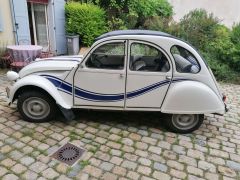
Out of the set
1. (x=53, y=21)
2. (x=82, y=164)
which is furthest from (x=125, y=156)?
(x=53, y=21)

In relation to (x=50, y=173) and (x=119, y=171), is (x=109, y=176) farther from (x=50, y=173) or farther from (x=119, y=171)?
(x=50, y=173)

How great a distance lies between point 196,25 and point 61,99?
768cm

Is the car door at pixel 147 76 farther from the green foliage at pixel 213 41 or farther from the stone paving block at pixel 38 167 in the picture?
the green foliage at pixel 213 41

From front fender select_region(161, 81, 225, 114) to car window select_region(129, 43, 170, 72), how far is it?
0.39m

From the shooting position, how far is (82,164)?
353 centimetres

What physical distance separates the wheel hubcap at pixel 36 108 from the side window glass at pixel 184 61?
2484 millimetres

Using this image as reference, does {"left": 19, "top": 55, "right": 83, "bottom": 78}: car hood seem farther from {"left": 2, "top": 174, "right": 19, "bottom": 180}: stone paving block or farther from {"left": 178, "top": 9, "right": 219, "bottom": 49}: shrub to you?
{"left": 178, "top": 9, "right": 219, "bottom": 49}: shrub

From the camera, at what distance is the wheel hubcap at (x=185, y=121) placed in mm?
4449

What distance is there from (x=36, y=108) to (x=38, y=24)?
627 cm

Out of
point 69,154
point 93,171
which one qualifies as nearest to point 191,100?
point 93,171

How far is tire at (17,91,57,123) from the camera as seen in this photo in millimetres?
4395

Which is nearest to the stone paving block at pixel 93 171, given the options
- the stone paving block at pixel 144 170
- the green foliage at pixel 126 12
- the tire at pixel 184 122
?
the stone paving block at pixel 144 170

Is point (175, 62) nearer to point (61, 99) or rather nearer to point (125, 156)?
point (125, 156)

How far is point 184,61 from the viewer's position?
4.23 m
